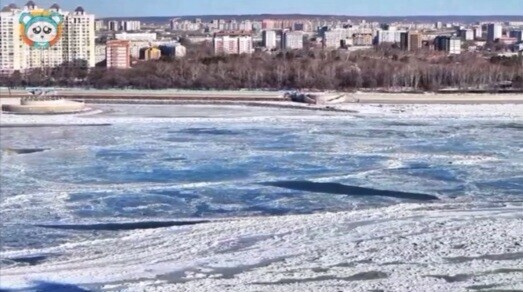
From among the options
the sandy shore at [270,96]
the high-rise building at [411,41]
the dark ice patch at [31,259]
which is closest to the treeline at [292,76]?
the sandy shore at [270,96]

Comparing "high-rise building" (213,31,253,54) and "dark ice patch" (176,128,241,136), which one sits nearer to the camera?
"dark ice patch" (176,128,241,136)

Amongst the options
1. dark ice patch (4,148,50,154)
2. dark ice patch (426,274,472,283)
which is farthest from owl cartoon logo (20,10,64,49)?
dark ice patch (426,274,472,283)

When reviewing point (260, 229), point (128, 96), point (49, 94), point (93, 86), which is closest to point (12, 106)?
point (49, 94)

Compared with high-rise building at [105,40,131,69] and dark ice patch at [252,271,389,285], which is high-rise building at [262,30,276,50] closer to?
high-rise building at [105,40,131,69]

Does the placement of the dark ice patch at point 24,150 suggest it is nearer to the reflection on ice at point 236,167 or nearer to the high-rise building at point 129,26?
the reflection on ice at point 236,167

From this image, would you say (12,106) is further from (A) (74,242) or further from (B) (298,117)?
(A) (74,242)

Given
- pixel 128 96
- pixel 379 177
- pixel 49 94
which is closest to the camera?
pixel 379 177
